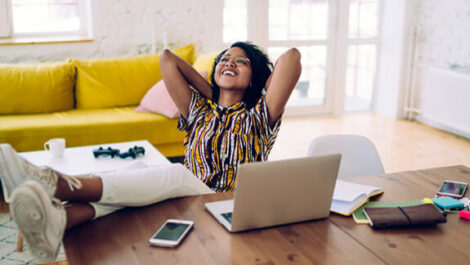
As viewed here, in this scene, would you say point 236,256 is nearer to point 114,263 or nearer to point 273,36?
point 114,263

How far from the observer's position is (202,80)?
2.37 m

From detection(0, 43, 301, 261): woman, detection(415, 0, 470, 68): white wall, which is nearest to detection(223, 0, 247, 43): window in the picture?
detection(415, 0, 470, 68): white wall

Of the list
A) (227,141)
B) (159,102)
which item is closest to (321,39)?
(159,102)

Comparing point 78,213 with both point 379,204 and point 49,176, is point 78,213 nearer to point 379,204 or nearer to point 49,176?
point 49,176

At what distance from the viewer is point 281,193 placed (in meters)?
1.48

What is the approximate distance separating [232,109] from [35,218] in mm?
1059

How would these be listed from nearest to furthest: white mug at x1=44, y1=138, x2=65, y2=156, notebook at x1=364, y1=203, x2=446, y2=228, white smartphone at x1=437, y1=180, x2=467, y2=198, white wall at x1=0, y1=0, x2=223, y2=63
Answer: notebook at x1=364, y1=203, x2=446, y2=228, white smartphone at x1=437, y1=180, x2=467, y2=198, white mug at x1=44, y1=138, x2=65, y2=156, white wall at x1=0, y1=0, x2=223, y2=63

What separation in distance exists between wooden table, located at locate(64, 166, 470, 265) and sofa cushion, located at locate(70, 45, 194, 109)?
2.61 m

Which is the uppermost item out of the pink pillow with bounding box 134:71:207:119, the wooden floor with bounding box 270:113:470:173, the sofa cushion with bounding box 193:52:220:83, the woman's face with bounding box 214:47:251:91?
the woman's face with bounding box 214:47:251:91

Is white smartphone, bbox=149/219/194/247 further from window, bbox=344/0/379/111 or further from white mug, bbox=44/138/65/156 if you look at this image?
window, bbox=344/0/379/111

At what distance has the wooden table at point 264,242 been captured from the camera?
1.34m

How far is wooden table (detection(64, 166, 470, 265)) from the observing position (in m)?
1.34

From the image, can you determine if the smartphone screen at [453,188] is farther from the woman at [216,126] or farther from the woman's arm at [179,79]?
the woman's arm at [179,79]

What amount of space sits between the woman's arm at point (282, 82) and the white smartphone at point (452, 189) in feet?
2.23
